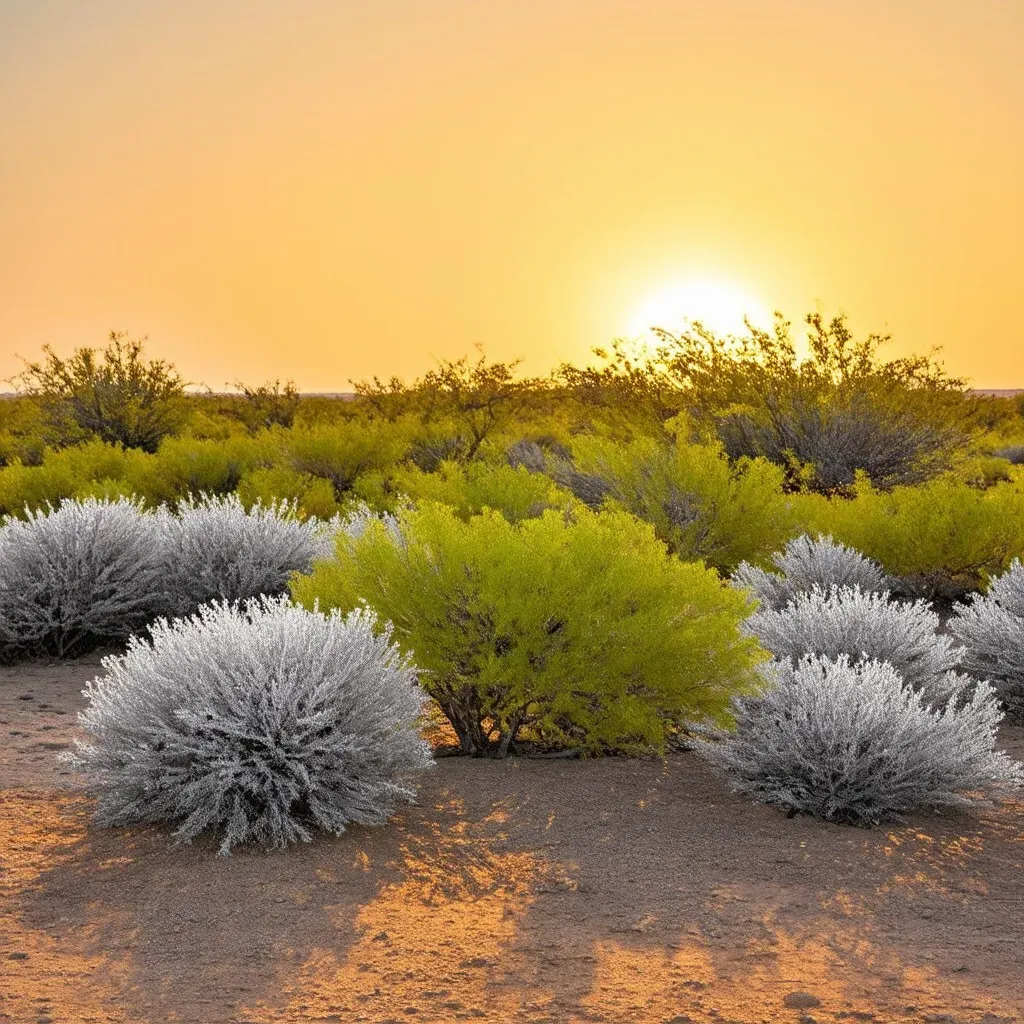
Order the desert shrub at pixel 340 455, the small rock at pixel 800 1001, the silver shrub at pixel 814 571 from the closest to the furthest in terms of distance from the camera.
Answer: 1. the small rock at pixel 800 1001
2. the silver shrub at pixel 814 571
3. the desert shrub at pixel 340 455

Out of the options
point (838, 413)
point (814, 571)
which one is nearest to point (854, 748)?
point (814, 571)

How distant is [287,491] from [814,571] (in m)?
8.63

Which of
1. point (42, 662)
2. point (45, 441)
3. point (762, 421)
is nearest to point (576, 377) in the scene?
point (762, 421)

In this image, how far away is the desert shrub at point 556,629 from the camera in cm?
643

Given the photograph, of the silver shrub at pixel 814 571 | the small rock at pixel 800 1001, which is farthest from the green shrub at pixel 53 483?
the small rock at pixel 800 1001

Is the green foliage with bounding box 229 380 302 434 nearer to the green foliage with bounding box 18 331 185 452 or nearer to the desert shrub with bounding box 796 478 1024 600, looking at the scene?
the green foliage with bounding box 18 331 185 452

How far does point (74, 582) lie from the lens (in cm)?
997

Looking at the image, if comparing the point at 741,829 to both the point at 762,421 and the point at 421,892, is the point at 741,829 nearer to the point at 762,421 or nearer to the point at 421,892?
the point at 421,892

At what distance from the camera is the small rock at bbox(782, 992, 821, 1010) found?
4023 mm

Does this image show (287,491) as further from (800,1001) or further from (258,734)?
(800,1001)

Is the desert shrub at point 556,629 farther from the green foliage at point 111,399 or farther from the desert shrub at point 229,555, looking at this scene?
the green foliage at point 111,399

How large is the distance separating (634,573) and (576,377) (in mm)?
14867

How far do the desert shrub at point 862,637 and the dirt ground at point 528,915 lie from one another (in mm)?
1614

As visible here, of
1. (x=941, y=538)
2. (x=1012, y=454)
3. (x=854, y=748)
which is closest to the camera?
(x=854, y=748)
